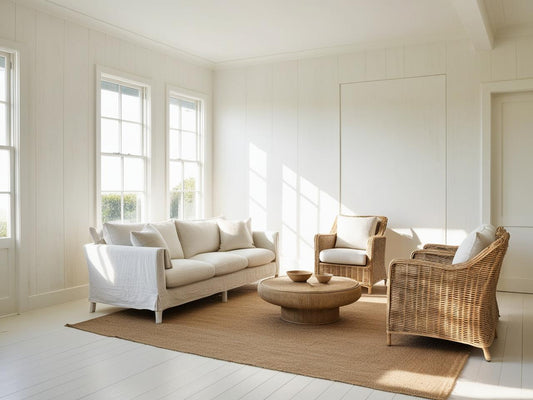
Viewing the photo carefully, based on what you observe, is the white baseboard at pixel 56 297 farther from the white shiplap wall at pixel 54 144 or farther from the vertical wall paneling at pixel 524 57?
the vertical wall paneling at pixel 524 57

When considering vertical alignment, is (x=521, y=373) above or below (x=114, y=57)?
below

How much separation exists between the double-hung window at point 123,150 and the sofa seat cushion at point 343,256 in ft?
7.27

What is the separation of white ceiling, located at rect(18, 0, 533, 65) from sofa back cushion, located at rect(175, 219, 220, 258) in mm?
2154

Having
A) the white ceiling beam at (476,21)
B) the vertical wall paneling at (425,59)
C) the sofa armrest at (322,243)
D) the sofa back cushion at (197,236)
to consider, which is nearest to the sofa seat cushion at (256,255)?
the sofa back cushion at (197,236)

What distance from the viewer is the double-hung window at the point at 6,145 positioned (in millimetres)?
4684

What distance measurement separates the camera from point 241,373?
3.23 metres

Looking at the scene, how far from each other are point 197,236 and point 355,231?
1843mm

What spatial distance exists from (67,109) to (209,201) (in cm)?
268

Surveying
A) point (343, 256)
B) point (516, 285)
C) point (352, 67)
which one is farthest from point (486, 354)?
point (352, 67)

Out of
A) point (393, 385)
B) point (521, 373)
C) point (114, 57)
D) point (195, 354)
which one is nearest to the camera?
point (393, 385)

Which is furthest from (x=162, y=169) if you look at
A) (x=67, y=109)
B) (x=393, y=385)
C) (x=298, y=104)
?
(x=393, y=385)

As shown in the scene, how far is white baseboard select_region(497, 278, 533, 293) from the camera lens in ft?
18.9

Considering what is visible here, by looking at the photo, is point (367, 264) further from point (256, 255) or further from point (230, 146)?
point (230, 146)

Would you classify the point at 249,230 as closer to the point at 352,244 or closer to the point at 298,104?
the point at 352,244
